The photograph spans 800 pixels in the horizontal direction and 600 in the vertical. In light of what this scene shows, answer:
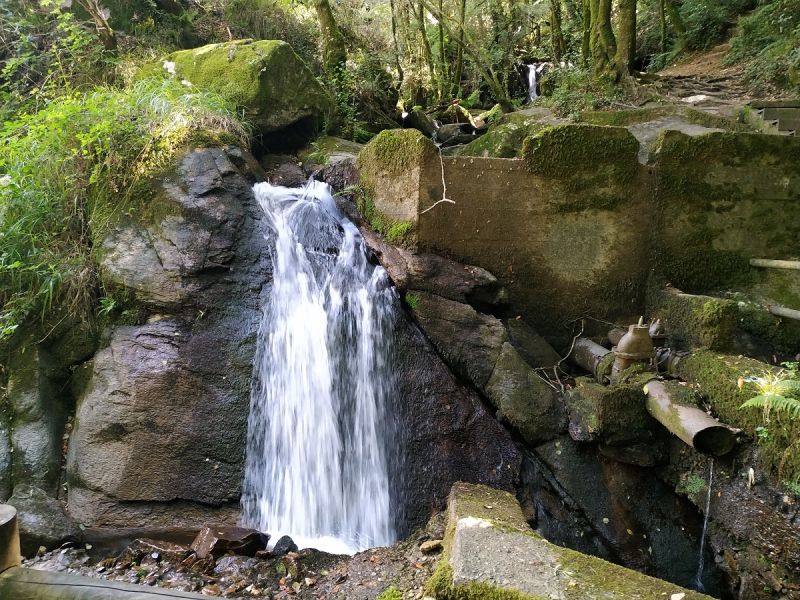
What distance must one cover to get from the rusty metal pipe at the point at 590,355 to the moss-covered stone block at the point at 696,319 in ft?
2.20

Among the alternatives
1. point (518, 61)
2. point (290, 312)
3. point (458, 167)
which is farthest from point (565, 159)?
point (518, 61)

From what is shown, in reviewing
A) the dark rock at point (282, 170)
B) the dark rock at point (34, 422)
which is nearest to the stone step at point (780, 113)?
the dark rock at point (282, 170)

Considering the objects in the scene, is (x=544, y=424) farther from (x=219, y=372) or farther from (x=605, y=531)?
(x=219, y=372)

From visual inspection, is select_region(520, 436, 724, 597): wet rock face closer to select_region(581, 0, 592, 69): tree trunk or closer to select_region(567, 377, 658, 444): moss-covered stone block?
select_region(567, 377, 658, 444): moss-covered stone block

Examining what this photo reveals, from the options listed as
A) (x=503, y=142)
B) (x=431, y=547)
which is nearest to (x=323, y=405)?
(x=431, y=547)

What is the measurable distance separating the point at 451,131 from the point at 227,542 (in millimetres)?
9298

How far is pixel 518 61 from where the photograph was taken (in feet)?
51.4

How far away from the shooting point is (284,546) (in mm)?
3891

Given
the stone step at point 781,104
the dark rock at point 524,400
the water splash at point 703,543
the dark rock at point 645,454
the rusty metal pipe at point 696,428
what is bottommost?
the water splash at point 703,543

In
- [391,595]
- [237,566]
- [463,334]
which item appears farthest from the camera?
[463,334]

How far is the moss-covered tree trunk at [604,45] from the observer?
9.91m

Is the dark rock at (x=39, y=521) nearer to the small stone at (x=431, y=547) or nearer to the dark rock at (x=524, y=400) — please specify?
the small stone at (x=431, y=547)

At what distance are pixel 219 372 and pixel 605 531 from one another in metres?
3.74

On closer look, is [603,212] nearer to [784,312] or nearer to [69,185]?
[784,312]
